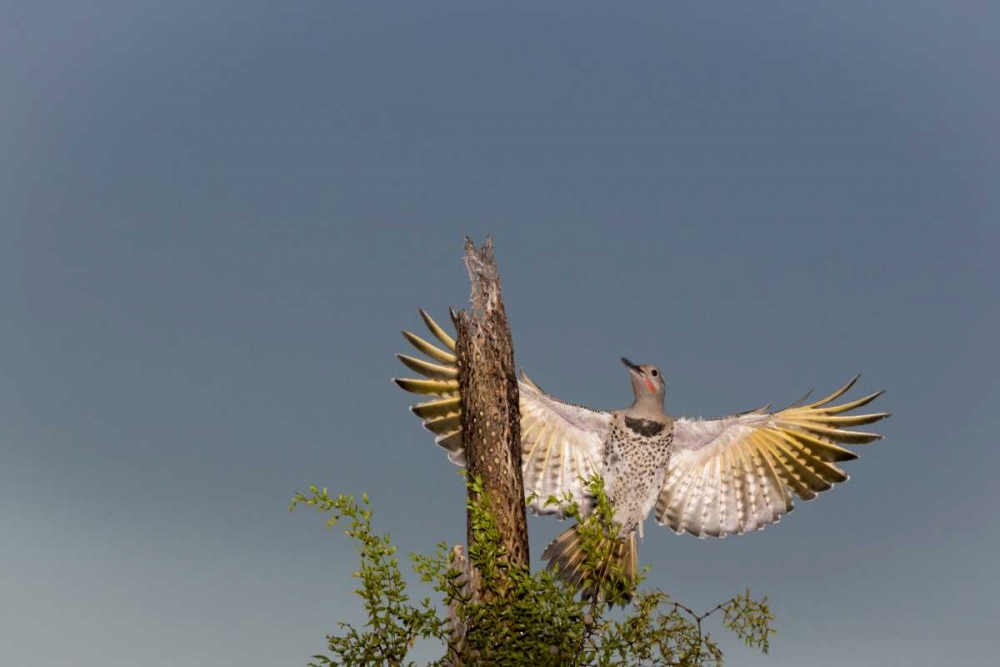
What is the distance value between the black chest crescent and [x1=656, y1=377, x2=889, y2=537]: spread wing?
566 mm

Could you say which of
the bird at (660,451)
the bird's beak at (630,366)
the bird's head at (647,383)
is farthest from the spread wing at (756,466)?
the bird's beak at (630,366)

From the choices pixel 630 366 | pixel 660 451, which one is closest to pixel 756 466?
pixel 660 451

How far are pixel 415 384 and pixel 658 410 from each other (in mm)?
2772

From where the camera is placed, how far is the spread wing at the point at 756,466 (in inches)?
528

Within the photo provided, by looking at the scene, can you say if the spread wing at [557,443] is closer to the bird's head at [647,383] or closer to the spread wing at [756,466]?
the bird's head at [647,383]

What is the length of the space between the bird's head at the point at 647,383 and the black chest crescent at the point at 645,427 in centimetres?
21

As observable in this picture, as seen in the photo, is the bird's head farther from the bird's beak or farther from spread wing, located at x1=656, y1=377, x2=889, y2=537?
spread wing, located at x1=656, y1=377, x2=889, y2=537

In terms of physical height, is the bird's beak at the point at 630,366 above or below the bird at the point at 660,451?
above

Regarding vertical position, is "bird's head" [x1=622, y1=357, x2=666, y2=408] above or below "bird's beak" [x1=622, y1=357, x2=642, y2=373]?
below

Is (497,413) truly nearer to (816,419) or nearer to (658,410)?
(658,410)

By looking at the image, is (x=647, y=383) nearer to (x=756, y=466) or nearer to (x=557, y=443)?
(x=557, y=443)

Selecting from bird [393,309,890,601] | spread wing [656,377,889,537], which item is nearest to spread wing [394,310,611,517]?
bird [393,309,890,601]

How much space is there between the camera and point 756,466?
1356 centimetres

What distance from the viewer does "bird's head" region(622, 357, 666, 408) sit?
13.0 metres
